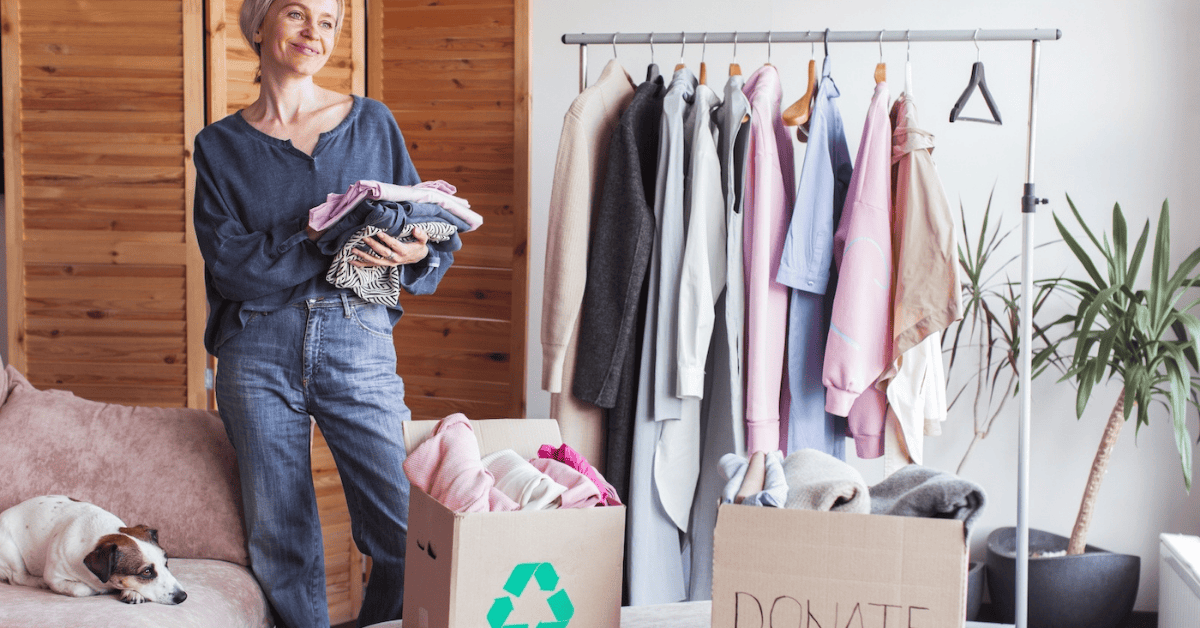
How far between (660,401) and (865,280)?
0.53 m

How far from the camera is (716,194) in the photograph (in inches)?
79.3

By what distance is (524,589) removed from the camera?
996 millimetres

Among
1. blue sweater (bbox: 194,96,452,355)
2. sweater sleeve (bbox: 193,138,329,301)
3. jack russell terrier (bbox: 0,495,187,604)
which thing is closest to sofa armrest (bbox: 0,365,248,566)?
jack russell terrier (bbox: 0,495,187,604)

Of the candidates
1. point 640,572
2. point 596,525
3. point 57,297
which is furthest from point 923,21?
point 57,297

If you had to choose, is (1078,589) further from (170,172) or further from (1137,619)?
(170,172)

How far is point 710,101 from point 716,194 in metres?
0.24

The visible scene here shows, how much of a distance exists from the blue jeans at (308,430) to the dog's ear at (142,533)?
0.18 metres

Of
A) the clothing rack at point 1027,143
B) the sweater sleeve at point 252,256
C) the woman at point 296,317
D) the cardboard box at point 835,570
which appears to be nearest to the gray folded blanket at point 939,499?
the cardboard box at point 835,570

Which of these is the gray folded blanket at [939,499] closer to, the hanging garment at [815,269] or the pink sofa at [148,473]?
the hanging garment at [815,269]

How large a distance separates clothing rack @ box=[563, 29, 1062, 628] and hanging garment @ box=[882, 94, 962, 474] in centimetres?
18

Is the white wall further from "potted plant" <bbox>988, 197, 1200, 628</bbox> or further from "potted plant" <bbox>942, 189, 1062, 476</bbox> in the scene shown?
"potted plant" <bbox>988, 197, 1200, 628</bbox>

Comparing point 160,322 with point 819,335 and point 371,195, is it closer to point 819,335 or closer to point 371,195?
point 371,195

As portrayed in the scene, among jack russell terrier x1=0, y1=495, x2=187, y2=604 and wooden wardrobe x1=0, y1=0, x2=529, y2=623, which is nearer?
jack russell terrier x1=0, y1=495, x2=187, y2=604

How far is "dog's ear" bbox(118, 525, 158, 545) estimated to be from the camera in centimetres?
148
